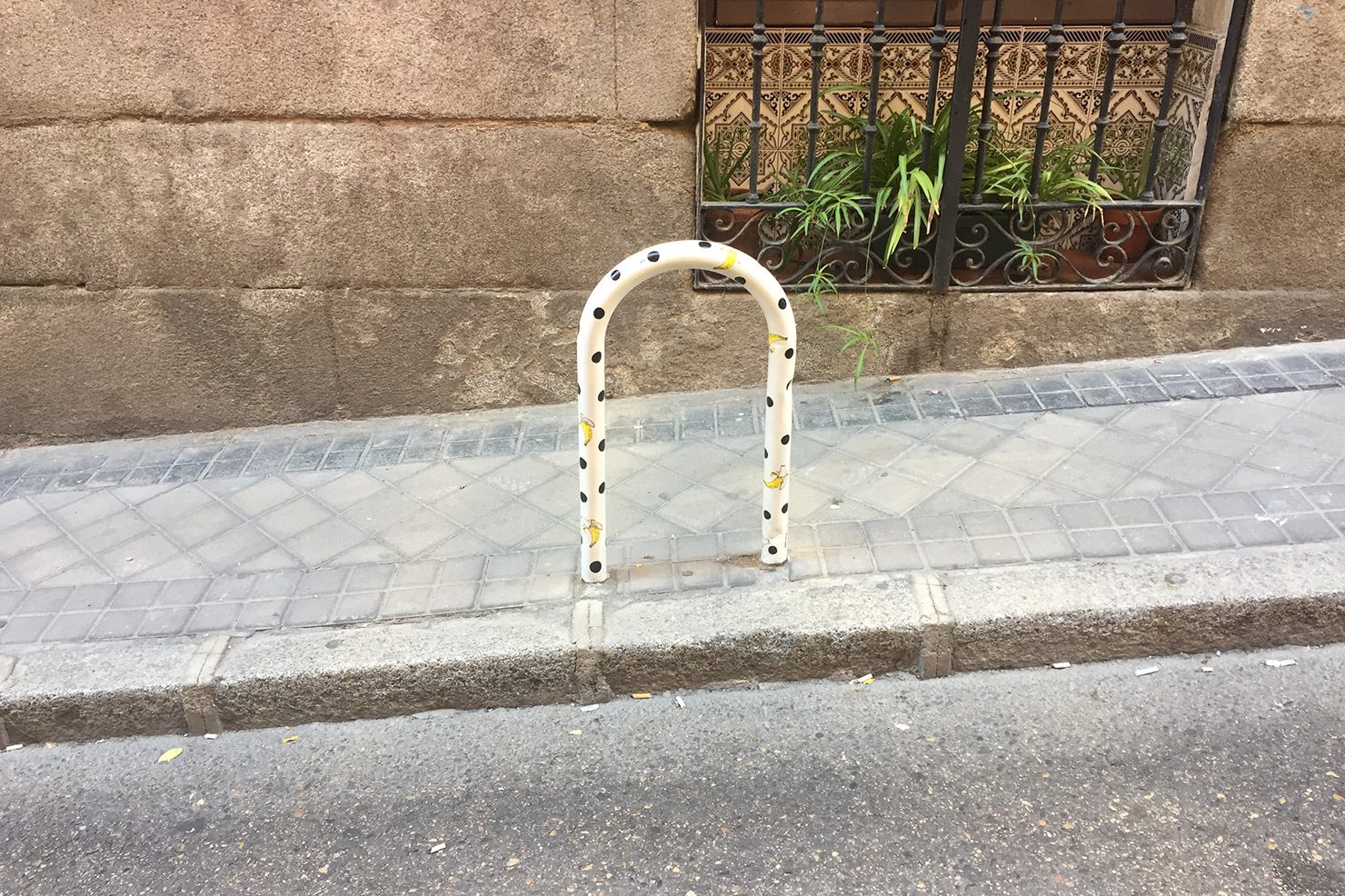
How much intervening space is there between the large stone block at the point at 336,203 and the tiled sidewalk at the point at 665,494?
27.8 inches

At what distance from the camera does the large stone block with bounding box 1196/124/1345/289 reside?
4.12 metres

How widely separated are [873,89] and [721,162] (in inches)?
32.7

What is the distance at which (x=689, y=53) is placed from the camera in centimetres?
385

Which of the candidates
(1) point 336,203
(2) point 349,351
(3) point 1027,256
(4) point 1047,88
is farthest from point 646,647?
(4) point 1047,88

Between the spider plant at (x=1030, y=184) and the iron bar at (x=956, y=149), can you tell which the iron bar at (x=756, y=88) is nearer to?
the iron bar at (x=956, y=149)

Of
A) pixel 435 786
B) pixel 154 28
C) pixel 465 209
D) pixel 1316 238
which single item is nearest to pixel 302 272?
pixel 465 209

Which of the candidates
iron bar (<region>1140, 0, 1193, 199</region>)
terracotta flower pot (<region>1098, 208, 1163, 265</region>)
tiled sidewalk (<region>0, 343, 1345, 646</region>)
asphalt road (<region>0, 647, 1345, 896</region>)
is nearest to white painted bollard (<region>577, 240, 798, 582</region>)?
tiled sidewalk (<region>0, 343, 1345, 646</region>)

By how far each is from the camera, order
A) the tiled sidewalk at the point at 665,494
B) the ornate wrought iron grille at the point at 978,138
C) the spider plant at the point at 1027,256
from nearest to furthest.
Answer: the tiled sidewalk at the point at 665,494 < the ornate wrought iron grille at the point at 978,138 < the spider plant at the point at 1027,256

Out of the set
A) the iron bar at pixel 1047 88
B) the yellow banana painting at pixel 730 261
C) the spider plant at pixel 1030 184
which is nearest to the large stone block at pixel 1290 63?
the spider plant at pixel 1030 184

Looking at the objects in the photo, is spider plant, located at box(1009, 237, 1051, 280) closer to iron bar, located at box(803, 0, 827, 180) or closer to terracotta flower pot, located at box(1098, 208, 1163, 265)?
terracotta flower pot, located at box(1098, 208, 1163, 265)

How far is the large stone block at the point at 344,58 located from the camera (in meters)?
3.73

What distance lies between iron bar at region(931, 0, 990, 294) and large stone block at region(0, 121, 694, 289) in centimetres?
110

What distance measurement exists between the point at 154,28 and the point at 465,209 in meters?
1.32

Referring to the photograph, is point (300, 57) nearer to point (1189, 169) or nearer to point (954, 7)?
point (954, 7)
